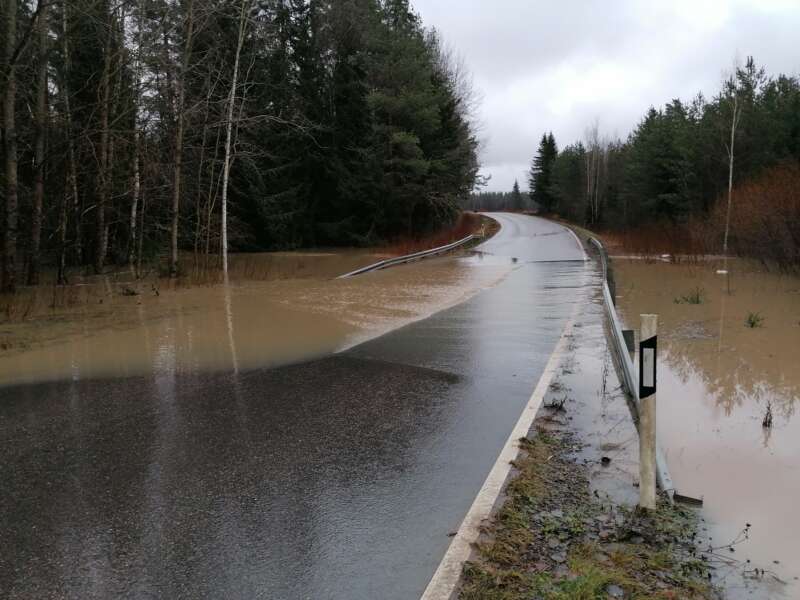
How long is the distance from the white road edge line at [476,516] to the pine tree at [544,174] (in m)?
92.4

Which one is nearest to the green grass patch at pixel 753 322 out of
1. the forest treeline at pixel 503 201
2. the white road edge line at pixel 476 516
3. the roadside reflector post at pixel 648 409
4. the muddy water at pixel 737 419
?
the muddy water at pixel 737 419

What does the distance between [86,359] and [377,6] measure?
122 feet

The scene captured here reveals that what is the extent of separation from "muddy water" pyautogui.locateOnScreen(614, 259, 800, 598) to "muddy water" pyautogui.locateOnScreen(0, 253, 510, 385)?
5042 millimetres

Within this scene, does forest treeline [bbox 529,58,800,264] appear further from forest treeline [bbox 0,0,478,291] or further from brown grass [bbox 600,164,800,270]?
forest treeline [bbox 0,0,478,291]

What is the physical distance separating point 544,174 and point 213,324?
93.7m

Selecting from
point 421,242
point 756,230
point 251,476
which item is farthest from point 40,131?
point 421,242

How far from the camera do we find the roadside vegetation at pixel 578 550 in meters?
3.24

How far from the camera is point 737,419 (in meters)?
6.91

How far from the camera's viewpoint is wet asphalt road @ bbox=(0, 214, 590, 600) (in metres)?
3.44

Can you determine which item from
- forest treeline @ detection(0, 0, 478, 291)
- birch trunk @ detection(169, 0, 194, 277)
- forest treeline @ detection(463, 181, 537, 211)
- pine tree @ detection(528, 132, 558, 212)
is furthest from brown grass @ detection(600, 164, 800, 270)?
forest treeline @ detection(463, 181, 537, 211)

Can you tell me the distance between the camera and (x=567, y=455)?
5359mm

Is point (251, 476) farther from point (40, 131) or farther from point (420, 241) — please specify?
point (420, 241)

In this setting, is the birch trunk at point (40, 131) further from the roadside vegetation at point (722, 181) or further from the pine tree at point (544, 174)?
the pine tree at point (544, 174)

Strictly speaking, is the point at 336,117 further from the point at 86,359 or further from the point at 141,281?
the point at 86,359
